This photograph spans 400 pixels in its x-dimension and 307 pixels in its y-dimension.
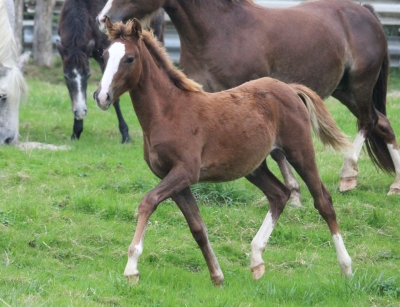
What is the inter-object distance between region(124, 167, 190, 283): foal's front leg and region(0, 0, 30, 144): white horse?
195 inches

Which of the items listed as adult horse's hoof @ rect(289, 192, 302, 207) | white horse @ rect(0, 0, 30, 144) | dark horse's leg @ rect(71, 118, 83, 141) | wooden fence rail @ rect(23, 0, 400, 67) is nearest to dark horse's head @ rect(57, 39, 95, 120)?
dark horse's leg @ rect(71, 118, 83, 141)

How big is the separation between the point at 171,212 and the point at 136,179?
89cm

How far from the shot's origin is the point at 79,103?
32.1ft

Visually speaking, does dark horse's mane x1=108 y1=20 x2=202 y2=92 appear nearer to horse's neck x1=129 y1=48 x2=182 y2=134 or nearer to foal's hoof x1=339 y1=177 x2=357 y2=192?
horse's neck x1=129 y1=48 x2=182 y2=134

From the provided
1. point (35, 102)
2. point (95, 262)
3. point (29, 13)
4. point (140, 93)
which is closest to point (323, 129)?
point (140, 93)

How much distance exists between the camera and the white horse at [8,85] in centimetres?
967

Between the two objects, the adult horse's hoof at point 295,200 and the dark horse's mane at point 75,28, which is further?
the dark horse's mane at point 75,28

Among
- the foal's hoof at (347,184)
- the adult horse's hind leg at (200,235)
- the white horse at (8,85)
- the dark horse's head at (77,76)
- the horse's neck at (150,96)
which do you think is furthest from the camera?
the dark horse's head at (77,76)

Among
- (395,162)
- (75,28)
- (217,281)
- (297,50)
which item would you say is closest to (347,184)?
(395,162)

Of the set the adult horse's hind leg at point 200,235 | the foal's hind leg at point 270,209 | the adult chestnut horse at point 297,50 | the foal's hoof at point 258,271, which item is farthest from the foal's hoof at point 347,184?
the adult horse's hind leg at point 200,235

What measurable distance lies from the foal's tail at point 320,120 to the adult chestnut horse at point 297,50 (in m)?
0.59

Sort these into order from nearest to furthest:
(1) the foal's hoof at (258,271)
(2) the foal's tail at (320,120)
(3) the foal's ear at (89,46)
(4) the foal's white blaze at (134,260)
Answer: (4) the foal's white blaze at (134,260)
(1) the foal's hoof at (258,271)
(2) the foal's tail at (320,120)
(3) the foal's ear at (89,46)

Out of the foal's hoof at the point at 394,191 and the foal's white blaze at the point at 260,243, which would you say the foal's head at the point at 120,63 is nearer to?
the foal's white blaze at the point at 260,243

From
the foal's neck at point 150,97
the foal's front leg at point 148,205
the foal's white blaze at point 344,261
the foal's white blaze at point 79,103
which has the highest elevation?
the foal's neck at point 150,97
